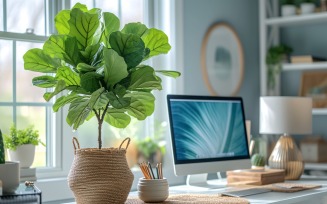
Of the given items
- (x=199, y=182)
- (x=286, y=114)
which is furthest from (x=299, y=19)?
(x=199, y=182)

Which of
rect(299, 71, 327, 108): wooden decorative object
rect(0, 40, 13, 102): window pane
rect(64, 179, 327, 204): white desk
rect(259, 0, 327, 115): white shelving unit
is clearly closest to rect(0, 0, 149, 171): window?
rect(0, 40, 13, 102): window pane

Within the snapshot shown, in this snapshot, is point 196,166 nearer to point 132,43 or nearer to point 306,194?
point 306,194

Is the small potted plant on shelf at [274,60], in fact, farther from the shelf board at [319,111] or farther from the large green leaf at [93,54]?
the large green leaf at [93,54]

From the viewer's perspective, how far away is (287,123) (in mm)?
3645

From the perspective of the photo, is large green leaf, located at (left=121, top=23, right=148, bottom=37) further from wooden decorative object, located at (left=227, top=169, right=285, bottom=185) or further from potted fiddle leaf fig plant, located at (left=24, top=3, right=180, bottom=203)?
wooden decorative object, located at (left=227, top=169, right=285, bottom=185)

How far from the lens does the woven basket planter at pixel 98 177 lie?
7.69 ft

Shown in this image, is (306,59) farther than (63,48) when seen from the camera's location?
Yes

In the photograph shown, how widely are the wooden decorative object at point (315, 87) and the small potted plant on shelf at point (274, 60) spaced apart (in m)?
0.22

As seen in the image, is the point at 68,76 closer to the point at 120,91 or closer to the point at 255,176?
the point at 120,91

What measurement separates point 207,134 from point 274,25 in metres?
1.92

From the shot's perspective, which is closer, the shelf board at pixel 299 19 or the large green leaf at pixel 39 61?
the large green leaf at pixel 39 61

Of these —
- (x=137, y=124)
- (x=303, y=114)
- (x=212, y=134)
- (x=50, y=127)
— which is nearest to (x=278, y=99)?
(x=303, y=114)

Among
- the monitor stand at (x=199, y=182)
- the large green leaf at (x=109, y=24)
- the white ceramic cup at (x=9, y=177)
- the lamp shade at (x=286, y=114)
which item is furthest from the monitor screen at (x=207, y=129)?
the white ceramic cup at (x=9, y=177)

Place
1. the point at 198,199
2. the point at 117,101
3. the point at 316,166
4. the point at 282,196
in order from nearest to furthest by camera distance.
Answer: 1. the point at 117,101
2. the point at 198,199
3. the point at 282,196
4. the point at 316,166
